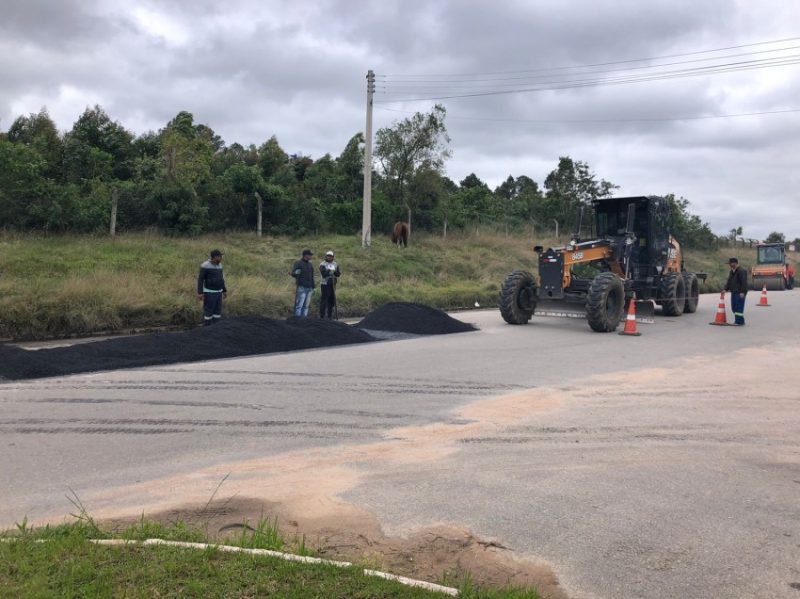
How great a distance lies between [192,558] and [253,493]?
52.5 inches

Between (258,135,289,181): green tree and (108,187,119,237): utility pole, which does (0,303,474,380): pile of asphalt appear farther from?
(258,135,289,181): green tree


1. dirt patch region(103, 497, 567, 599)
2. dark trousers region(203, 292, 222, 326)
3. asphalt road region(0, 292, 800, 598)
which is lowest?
dirt patch region(103, 497, 567, 599)

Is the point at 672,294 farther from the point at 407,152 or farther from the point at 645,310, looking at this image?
the point at 407,152

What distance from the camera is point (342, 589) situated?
3.22m

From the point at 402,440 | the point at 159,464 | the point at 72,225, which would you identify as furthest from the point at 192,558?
the point at 72,225

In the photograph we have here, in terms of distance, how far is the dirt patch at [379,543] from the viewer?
363 cm

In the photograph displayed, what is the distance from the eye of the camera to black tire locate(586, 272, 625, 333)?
46.4ft

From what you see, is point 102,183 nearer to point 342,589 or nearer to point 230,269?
point 230,269

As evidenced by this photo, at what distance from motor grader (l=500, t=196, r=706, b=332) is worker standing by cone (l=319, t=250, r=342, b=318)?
394cm

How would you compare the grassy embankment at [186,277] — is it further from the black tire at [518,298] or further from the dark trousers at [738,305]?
the dark trousers at [738,305]

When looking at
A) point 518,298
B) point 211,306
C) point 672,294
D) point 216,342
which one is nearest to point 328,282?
point 211,306

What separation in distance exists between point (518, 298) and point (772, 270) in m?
28.4

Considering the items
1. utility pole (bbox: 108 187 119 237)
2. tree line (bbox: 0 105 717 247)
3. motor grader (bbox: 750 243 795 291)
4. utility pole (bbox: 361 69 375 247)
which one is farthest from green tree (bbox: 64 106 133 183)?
motor grader (bbox: 750 243 795 291)

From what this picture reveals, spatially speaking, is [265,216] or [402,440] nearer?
[402,440]
